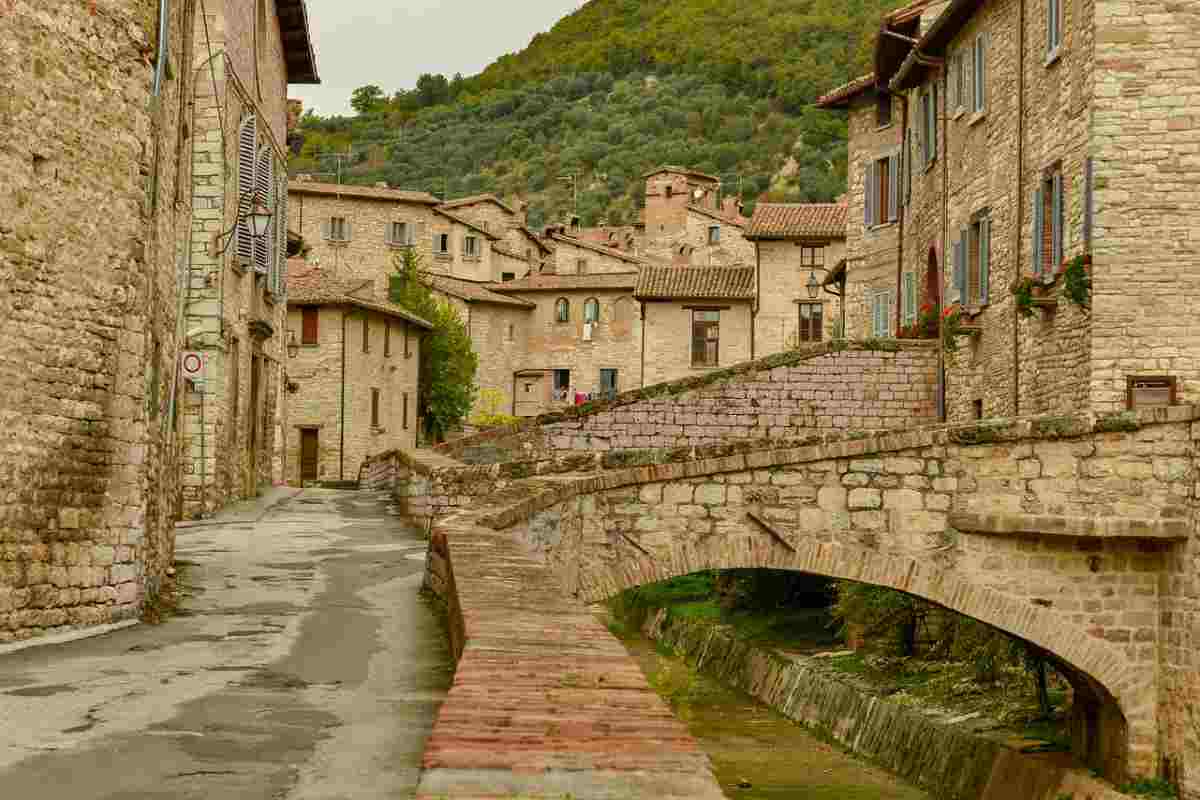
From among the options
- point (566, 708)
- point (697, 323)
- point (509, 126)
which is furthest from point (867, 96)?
point (509, 126)

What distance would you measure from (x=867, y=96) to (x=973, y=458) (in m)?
23.6

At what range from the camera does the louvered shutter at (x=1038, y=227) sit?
2272cm

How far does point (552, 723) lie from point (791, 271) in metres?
51.7

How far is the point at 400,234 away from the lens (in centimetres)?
7025

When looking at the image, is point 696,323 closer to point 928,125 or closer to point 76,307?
point 928,125

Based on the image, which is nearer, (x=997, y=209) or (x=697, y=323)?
(x=997, y=209)

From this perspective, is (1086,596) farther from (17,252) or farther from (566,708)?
(566,708)

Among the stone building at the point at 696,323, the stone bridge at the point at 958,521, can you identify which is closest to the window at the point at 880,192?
the stone bridge at the point at 958,521

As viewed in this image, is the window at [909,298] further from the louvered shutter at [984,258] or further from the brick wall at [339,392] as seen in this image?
the brick wall at [339,392]

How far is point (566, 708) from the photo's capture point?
17.8 feet

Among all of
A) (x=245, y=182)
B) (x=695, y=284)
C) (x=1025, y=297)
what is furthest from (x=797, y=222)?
(x=1025, y=297)

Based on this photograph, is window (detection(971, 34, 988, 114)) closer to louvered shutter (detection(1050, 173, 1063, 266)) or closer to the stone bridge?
louvered shutter (detection(1050, 173, 1063, 266))

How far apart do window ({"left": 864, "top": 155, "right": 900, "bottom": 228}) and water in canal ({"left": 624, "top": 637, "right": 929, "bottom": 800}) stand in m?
12.4

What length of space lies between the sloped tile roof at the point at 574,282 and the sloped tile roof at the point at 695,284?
37.5 ft
